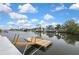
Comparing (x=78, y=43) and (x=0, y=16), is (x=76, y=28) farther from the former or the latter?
(x=0, y=16)

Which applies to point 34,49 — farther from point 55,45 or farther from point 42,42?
point 55,45

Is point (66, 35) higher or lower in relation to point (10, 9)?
lower

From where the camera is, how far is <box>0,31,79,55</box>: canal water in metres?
3.20

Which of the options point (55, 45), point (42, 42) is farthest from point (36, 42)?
point (55, 45)

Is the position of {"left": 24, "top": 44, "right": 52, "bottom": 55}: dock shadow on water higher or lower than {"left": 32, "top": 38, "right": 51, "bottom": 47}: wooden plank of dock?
lower

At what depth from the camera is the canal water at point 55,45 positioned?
10.5 feet

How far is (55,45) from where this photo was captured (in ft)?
10.7

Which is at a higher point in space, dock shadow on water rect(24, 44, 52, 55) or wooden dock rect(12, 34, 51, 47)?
wooden dock rect(12, 34, 51, 47)

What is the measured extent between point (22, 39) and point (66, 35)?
609mm

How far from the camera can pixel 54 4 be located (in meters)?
3.16

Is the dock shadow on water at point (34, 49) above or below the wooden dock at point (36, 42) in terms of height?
below

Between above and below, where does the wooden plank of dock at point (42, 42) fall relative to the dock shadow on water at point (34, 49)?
above

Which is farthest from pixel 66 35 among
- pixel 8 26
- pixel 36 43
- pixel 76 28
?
pixel 8 26
